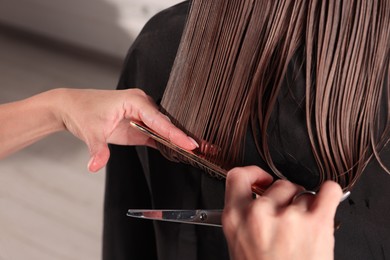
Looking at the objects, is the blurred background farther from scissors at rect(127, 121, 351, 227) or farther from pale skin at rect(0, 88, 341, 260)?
scissors at rect(127, 121, 351, 227)

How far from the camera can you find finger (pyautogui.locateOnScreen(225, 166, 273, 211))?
65 cm

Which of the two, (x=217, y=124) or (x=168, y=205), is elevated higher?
(x=217, y=124)

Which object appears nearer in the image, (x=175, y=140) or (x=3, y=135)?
(x=175, y=140)

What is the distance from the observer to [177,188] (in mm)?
999

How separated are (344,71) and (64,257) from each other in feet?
5.03

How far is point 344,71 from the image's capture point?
677 millimetres

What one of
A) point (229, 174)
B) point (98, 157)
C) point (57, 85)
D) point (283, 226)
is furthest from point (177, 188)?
A: point (57, 85)

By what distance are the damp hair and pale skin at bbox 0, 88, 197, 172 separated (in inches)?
2.5

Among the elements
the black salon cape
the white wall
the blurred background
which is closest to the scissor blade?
the black salon cape

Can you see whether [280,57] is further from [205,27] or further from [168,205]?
[168,205]

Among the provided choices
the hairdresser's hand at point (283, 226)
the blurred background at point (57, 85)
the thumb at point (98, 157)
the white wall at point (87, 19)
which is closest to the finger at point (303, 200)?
the hairdresser's hand at point (283, 226)

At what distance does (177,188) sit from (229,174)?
0.32m

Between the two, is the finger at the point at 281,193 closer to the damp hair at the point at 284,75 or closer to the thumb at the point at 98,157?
the damp hair at the point at 284,75

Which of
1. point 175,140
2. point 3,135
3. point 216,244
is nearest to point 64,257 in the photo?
point 3,135
